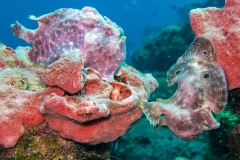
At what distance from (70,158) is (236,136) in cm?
259

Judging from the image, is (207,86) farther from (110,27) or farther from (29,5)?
(29,5)

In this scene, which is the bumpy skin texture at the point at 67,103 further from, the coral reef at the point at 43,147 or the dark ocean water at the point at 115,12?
the dark ocean water at the point at 115,12

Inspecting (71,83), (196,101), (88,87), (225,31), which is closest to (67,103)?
(71,83)

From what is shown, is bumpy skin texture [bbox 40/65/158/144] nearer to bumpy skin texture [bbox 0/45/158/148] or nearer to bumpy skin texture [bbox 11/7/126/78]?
bumpy skin texture [bbox 0/45/158/148]

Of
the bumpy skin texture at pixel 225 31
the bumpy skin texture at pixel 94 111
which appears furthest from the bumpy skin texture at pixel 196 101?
the bumpy skin texture at pixel 94 111

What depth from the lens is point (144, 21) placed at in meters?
78.5

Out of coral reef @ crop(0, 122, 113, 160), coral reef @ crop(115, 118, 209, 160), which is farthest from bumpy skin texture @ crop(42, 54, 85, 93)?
coral reef @ crop(115, 118, 209, 160)

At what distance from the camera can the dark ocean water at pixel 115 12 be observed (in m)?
69.7

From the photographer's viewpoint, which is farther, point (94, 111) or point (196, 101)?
point (196, 101)

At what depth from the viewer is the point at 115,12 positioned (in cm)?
10162

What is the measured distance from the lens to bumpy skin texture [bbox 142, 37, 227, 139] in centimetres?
254

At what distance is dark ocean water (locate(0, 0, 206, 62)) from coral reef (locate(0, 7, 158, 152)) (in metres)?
53.6

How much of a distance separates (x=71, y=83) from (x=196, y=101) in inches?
58.4

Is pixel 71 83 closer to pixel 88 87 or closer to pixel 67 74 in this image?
pixel 67 74
